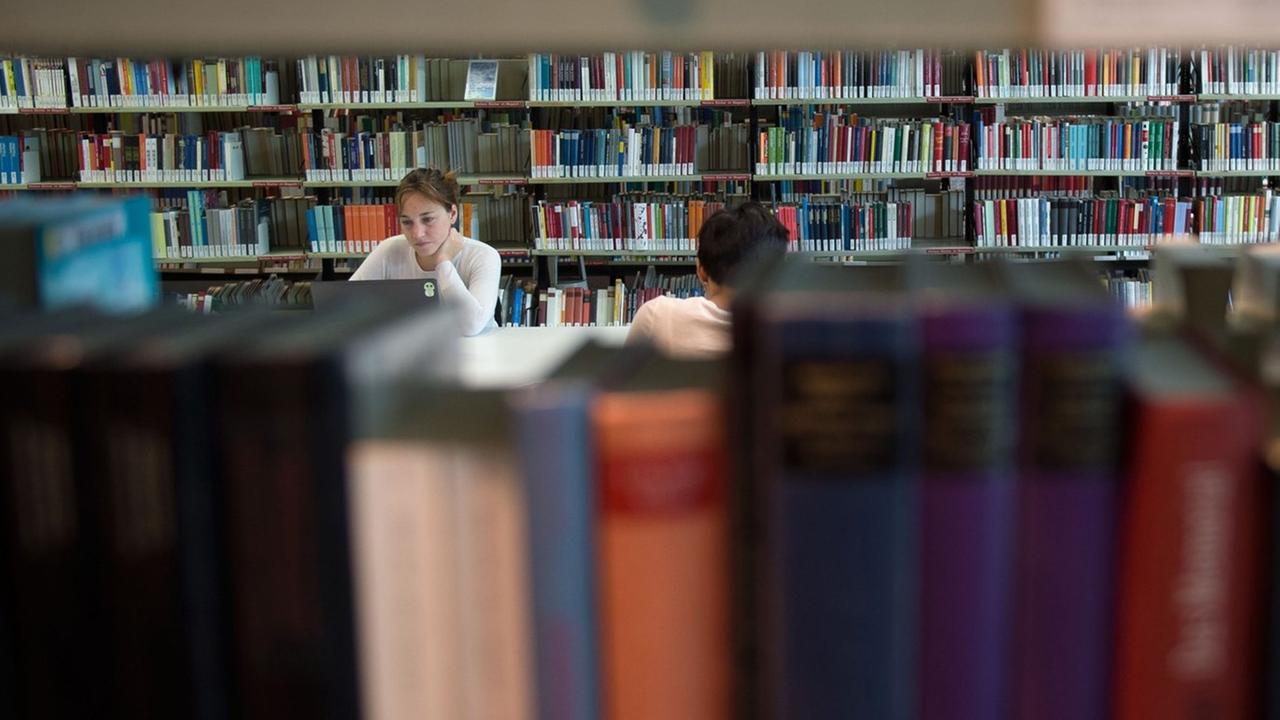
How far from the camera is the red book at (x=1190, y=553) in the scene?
0.55m

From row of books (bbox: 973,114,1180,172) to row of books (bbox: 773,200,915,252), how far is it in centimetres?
48

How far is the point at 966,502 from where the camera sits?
56 cm

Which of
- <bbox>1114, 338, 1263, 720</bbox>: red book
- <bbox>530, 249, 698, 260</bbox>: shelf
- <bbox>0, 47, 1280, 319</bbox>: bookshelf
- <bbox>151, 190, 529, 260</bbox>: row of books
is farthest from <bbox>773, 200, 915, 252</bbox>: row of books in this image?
<bbox>1114, 338, 1263, 720</bbox>: red book

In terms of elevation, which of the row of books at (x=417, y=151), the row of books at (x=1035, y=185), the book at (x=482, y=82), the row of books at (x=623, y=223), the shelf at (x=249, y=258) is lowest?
the shelf at (x=249, y=258)

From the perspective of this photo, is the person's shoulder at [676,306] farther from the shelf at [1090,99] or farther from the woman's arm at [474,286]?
the shelf at [1090,99]

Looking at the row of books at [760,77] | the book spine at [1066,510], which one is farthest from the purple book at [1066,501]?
the row of books at [760,77]

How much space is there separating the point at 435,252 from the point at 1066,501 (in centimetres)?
398

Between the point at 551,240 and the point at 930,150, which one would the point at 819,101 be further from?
the point at 551,240

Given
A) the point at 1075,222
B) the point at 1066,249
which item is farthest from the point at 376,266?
the point at 1066,249

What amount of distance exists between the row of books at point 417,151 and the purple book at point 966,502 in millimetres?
5343

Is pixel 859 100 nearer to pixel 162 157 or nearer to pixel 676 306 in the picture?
pixel 676 306

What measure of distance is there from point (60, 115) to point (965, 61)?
15.4ft

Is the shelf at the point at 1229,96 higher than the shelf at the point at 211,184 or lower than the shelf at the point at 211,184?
higher

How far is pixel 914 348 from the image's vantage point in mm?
546
